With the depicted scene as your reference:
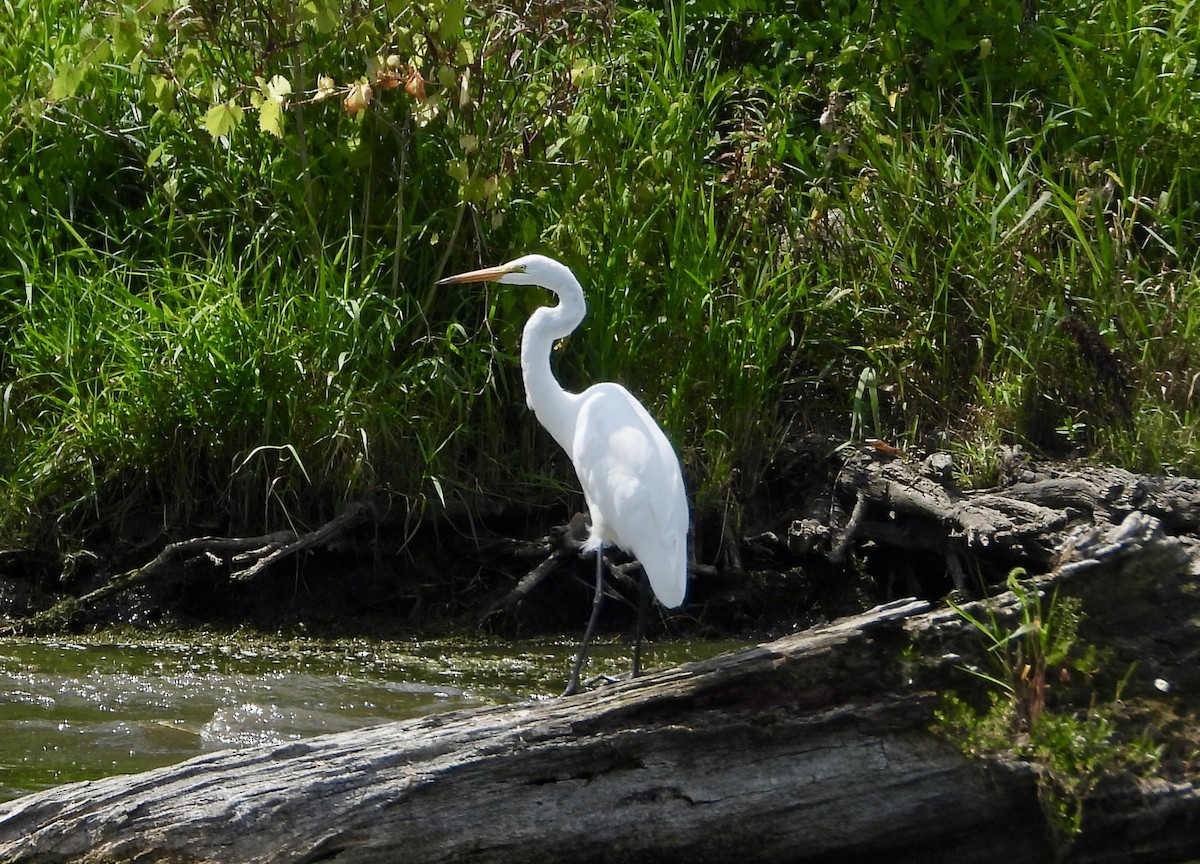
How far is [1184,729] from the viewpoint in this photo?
2568mm

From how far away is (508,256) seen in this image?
482 centimetres

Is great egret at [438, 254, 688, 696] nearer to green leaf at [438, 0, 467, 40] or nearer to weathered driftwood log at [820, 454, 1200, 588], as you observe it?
green leaf at [438, 0, 467, 40]

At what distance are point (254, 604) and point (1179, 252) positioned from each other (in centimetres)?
345

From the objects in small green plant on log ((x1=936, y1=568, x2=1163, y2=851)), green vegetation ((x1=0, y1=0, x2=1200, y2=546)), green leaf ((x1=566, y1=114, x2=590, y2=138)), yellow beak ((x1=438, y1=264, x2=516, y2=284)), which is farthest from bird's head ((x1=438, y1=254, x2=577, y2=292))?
small green plant on log ((x1=936, y1=568, x2=1163, y2=851))

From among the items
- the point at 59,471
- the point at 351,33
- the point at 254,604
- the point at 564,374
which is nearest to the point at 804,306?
the point at 564,374

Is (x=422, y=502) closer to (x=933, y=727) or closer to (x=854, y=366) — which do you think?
(x=854, y=366)

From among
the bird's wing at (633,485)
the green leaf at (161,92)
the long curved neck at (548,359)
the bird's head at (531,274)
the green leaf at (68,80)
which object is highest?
Result: the green leaf at (161,92)

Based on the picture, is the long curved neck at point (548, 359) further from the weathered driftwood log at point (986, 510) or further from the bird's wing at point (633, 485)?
the weathered driftwood log at point (986, 510)

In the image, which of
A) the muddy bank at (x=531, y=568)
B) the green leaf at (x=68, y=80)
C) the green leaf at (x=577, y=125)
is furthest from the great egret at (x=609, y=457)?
the green leaf at (x=68, y=80)

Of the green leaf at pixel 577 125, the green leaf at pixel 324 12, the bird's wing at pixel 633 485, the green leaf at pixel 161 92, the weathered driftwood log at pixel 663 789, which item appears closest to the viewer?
the weathered driftwood log at pixel 663 789

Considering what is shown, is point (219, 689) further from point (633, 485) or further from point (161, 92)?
point (161, 92)

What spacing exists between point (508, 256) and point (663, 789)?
106 inches

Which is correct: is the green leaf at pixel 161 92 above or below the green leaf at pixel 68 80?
above

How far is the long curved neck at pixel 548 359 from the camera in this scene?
3682mm
